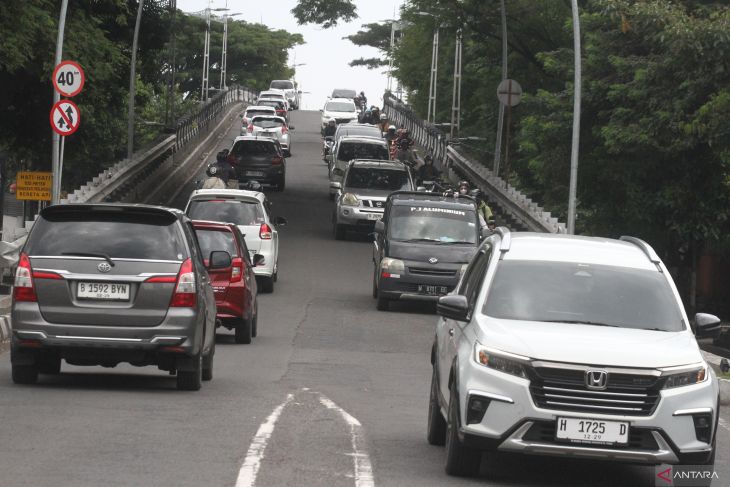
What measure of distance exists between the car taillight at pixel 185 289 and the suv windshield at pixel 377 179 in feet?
87.3

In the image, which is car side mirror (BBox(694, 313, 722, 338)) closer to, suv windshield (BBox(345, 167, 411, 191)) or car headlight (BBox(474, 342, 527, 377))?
car headlight (BBox(474, 342, 527, 377))

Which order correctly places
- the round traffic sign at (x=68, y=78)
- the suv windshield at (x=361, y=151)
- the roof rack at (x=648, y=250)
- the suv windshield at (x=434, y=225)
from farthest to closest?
the suv windshield at (x=361, y=151) < the suv windshield at (x=434, y=225) < the round traffic sign at (x=68, y=78) < the roof rack at (x=648, y=250)

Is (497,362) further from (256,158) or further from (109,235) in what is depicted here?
(256,158)

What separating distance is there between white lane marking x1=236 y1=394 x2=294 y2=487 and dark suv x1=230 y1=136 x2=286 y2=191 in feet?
126

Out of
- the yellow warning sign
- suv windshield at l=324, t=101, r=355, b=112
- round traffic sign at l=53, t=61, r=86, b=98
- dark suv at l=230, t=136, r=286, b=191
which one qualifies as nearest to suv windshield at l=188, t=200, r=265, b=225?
the yellow warning sign

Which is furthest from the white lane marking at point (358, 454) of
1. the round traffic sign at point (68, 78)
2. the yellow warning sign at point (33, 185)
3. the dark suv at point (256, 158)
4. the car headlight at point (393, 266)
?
the dark suv at point (256, 158)

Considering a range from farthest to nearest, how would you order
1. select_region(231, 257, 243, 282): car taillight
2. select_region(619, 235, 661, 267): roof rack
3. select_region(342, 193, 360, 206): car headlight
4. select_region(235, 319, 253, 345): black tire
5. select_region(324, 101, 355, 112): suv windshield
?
select_region(324, 101, 355, 112): suv windshield < select_region(342, 193, 360, 206): car headlight < select_region(235, 319, 253, 345): black tire < select_region(231, 257, 243, 282): car taillight < select_region(619, 235, 661, 267): roof rack

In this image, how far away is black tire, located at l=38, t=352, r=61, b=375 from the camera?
14.2 meters

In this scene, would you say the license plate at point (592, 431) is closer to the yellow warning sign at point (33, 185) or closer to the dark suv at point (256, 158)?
the yellow warning sign at point (33, 185)

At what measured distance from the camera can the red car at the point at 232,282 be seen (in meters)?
20.2

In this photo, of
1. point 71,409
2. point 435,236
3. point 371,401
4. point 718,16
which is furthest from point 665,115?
point 71,409

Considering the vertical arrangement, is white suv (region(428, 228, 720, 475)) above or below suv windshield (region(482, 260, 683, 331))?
below

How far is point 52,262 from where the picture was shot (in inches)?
543

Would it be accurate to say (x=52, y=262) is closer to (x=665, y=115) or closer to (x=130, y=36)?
(x=665, y=115)
